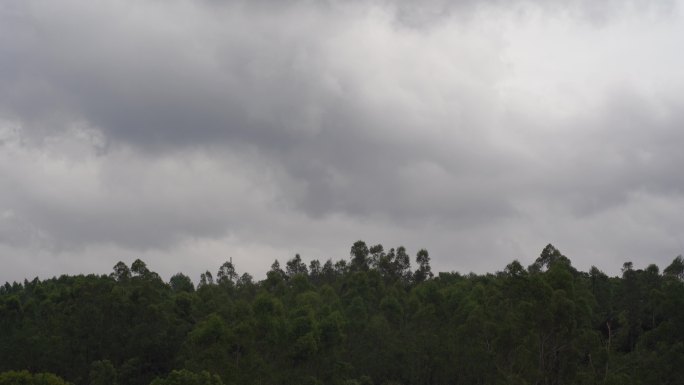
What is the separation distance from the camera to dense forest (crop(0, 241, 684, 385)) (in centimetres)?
7012

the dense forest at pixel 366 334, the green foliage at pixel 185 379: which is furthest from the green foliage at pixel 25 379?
the green foliage at pixel 185 379

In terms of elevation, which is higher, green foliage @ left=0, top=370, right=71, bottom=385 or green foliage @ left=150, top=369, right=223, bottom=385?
green foliage @ left=0, top=370, right=71, bottom=385

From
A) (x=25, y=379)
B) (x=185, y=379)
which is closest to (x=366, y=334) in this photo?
(x=185, y=379)

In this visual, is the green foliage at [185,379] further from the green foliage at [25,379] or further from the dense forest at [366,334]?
the green foliage at [25,379]

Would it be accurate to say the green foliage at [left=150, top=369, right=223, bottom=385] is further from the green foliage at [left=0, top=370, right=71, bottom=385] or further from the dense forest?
the green foliage at [left=0, top=370, right=71, bottom=385]

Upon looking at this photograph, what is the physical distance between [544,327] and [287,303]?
180 feet

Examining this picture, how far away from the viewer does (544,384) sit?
6975 cm

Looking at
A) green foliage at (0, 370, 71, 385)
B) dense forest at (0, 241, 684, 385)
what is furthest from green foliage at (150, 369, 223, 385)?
green foliage at (0, 370, 71, 385)

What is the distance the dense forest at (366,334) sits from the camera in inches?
2761

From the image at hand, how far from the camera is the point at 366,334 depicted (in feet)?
320

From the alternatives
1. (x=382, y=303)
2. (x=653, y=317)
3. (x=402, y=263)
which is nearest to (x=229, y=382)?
(x=382, y=303)

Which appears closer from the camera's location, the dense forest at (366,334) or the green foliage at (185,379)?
the green foliage at (185,379)

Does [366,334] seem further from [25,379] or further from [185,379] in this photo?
[25,379]

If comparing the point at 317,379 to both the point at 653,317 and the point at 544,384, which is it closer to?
the point at 544,384
